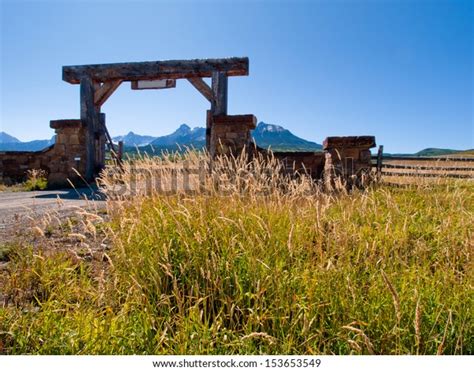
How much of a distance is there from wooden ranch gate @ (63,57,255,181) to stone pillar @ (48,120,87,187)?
14 cm

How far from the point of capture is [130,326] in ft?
5.18

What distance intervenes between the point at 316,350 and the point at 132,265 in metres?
1.23

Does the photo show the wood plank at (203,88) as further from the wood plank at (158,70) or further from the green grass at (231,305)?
the green grass at (231,305)

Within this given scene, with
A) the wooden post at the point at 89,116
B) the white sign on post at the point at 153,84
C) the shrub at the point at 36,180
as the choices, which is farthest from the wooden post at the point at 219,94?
the shrub at the point at 36,180

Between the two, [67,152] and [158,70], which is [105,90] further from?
[67,152]

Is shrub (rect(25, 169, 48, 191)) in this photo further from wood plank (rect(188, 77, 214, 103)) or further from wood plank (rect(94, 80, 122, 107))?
wood plank (rect(188, 77, 214, 103))

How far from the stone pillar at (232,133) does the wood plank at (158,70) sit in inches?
56.7

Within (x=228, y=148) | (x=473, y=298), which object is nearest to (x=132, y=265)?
(x=473, y=298)

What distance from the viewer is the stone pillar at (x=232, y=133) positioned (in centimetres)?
691

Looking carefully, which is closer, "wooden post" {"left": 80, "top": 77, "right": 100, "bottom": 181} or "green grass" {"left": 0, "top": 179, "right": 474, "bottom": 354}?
"green grass" {"left": 0, "top": 179, "right": 474, "bottom": 354}

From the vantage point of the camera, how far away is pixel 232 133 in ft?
23.1

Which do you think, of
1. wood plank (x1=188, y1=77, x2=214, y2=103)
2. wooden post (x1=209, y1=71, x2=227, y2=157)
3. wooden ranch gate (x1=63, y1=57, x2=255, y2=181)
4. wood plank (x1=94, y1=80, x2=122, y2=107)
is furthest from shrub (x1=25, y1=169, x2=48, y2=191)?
wood plank (x1=188, y1=77, x2=214, y2=103)

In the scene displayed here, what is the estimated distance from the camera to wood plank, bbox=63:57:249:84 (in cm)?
746
